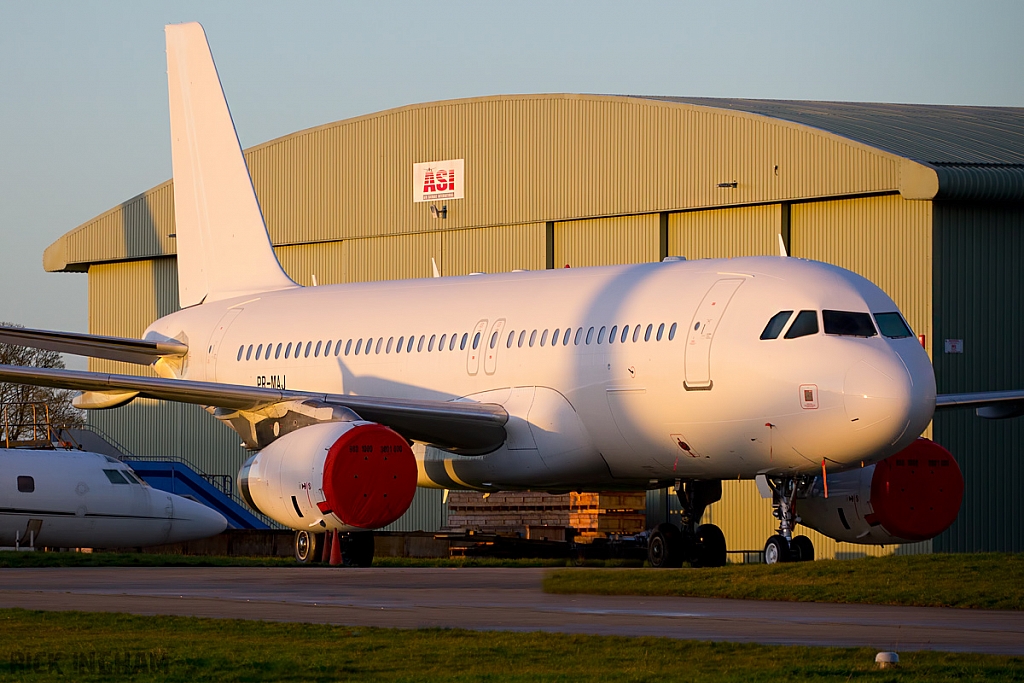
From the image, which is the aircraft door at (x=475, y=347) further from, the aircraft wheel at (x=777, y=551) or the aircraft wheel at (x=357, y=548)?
the aircraft wheel at (x=777, y=551)

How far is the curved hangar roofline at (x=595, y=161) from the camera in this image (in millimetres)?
32281

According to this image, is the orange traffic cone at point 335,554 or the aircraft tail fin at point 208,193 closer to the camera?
the orange traffic cone at point 335,554

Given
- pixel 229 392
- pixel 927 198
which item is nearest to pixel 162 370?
pixel 229 392

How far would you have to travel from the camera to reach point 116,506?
2866cm

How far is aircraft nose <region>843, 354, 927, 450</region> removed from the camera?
1962 centimetres

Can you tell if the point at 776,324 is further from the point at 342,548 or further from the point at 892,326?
the point at 342,548

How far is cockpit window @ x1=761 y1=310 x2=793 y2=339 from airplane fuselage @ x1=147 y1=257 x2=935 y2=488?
52 millimetres

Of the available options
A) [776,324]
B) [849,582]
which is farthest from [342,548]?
[849,582]

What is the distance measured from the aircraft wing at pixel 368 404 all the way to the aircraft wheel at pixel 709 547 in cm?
326

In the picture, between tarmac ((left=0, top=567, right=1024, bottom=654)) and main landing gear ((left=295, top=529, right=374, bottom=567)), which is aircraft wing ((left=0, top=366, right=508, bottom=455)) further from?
tarmac ((left=0, top=567, right=1024, bottom=654))

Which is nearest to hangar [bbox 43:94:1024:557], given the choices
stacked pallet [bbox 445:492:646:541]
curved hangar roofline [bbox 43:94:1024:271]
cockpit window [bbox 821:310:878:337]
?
curved hangar roofline [bbox 43:94:1024:271]

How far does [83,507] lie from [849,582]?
51.7ft

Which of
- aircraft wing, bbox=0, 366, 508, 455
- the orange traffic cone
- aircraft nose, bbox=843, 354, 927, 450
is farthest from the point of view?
the orange traffic cone

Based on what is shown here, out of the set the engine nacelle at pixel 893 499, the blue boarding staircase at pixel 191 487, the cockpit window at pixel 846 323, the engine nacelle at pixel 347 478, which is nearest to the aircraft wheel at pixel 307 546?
the engine nacelle at pixel 347 478
